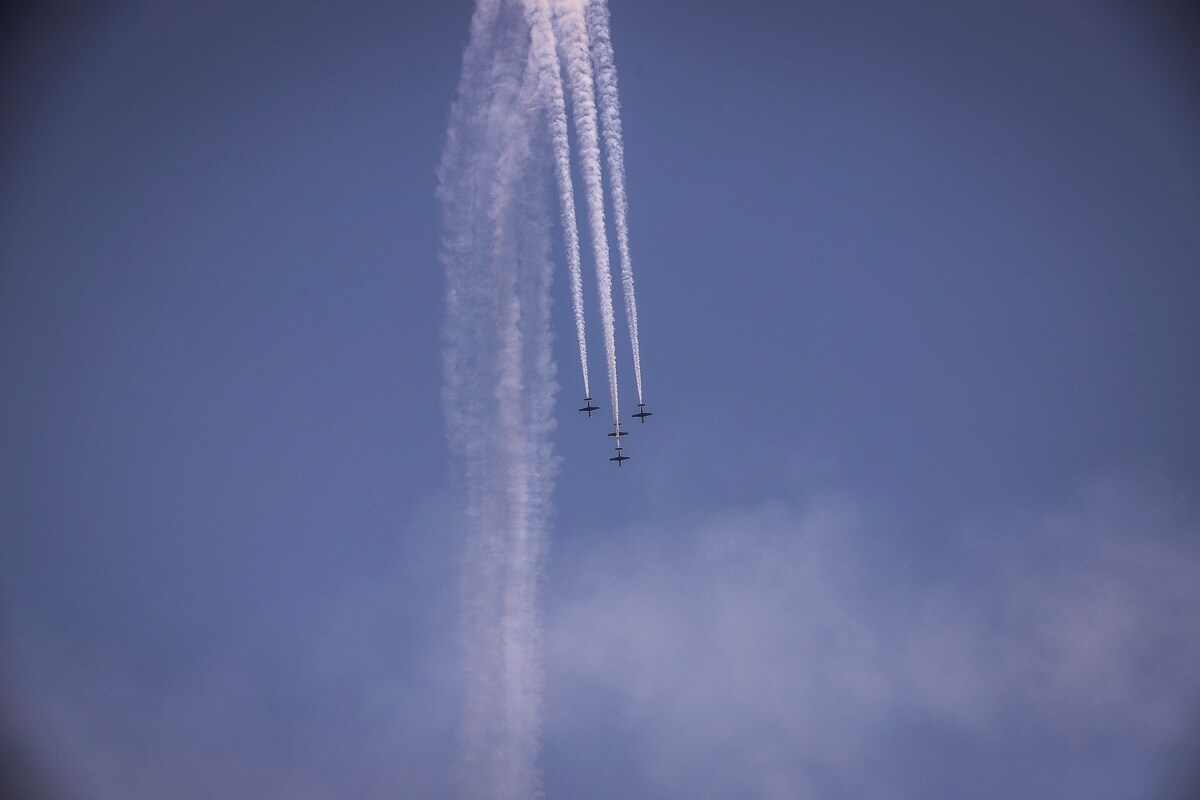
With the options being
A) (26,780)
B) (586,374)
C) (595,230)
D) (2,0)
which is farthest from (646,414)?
(26,780)

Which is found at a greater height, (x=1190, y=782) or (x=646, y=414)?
(x=646, y=414)

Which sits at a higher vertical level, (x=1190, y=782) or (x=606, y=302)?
(x=606, y=302)

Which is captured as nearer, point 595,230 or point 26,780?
point 595,230

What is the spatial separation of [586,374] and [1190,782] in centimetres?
3960

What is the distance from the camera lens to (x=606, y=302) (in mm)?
40750

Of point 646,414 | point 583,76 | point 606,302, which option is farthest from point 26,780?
point 583,76

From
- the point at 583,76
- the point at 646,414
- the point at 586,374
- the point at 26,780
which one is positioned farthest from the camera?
the point at 26,780

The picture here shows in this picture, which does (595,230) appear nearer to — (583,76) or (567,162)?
(567,162)

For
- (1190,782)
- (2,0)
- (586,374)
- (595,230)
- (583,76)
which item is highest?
(2,0)

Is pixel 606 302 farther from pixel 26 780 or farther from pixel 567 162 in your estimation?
pixel 26 780

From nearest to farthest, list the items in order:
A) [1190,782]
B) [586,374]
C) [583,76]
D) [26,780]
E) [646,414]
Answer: [583,76]
[586,374]
[646,414]
[1190,782]
[26,780]

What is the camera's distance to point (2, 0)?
4134 centimetres

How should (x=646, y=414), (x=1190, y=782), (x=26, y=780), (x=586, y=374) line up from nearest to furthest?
1. (x=586, y=374)
2. (x=646, y=414)
3. (x=1190, y=782)
4. (x=26, y=780)

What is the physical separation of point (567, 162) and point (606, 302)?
5.62m
